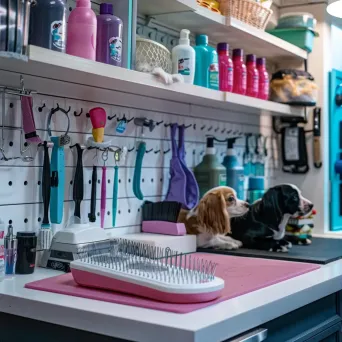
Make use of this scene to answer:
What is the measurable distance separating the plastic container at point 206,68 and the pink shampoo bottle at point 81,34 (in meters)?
0.63

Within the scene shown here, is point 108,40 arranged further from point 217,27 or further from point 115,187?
point 217,27

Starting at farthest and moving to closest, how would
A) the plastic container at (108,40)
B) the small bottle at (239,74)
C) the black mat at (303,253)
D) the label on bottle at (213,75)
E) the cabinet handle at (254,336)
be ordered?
the small bottle at (239,74)
the label on bottle at (213,75)
the black mat at (303,253)
the plastic container at (108,40)
the cabinet handle at (254,336)

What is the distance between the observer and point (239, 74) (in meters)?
2.45

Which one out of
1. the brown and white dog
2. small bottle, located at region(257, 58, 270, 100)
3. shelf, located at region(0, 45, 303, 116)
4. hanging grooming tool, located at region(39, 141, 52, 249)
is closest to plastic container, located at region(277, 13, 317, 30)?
small bottle, located at region(257, 58, 270, 100)

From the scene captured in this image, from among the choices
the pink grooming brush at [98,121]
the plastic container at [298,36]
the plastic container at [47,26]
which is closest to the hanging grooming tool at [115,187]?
the pink grooming brush at [98,121]

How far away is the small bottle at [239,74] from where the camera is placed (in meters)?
2.45

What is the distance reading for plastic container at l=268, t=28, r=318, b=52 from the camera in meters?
2.80

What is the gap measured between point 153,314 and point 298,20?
195cm

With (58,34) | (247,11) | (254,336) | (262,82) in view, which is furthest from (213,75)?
(254,336)

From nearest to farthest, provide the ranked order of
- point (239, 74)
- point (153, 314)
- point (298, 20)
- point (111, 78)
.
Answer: point (153, 314) < point (111, 78) < point (239, 74) < point (298, 20)

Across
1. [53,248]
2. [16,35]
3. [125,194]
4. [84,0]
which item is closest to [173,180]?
[125,194]

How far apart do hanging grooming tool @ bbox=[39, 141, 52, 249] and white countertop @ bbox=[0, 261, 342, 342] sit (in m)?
0.19

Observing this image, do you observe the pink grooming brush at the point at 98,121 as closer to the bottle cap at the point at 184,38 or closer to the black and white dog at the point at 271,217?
the bottle cap at the point at 184,38

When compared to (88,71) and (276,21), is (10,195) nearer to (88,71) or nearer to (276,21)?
(88,71)
